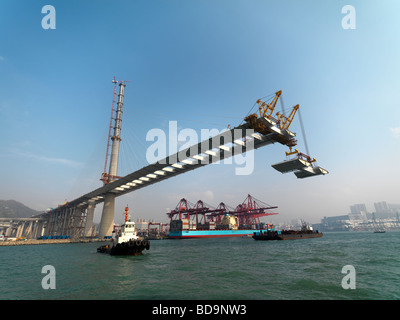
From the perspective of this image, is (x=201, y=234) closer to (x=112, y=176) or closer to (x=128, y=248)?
(x=112, y=176)

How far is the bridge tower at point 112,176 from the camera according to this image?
62.7 metres

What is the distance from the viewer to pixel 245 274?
14.3 m

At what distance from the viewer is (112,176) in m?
67.2

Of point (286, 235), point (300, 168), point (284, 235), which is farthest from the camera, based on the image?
point (286, 235)

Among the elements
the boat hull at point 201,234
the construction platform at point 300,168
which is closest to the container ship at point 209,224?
the boat hull at point 201,234

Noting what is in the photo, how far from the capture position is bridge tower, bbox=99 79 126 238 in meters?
62.7

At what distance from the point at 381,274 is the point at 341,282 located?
514cm

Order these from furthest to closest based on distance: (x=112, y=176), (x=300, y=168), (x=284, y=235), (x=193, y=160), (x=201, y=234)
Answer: (x=201, y=234) → (x=112, y=176) → (x=284, y=235) → (x=193, y=160) → (x=300, y=168)

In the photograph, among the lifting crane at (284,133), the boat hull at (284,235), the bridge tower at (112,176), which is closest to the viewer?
the lifting crane at (284,133)

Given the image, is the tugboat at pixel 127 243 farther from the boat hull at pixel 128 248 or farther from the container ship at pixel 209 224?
the container ship at pixel 209 224

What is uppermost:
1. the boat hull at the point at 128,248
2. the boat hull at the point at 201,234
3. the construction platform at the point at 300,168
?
the construction platform at the point at 300,168

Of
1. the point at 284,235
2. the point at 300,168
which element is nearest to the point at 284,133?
the point at 300,168
